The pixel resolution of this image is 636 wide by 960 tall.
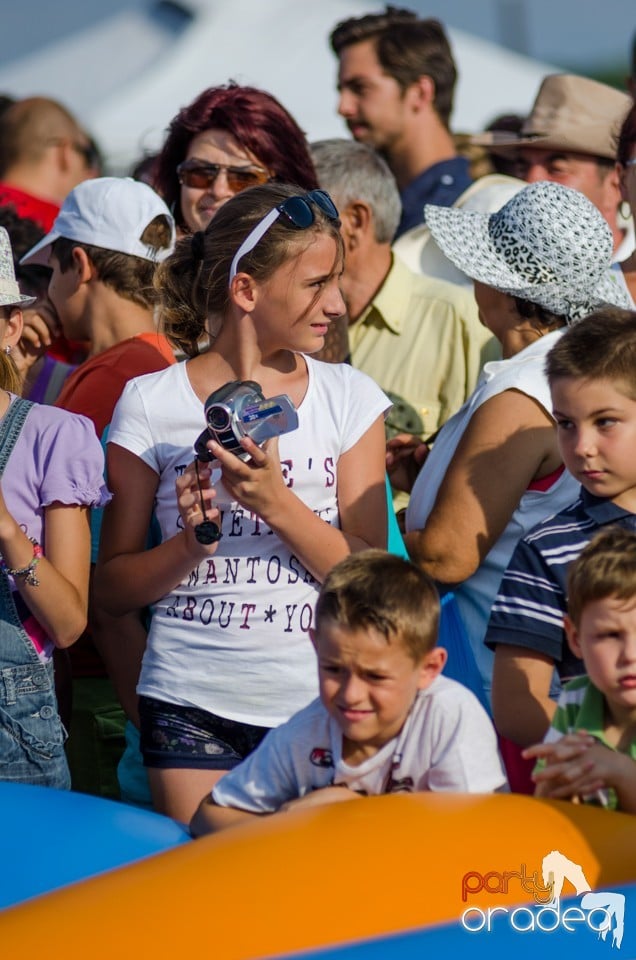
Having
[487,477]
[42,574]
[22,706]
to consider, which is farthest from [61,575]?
[487,477]

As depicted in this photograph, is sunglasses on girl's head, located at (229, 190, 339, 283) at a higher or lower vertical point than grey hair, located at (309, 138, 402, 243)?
higher

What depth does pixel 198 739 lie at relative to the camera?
2992 mm

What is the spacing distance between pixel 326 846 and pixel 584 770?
0.45 metres

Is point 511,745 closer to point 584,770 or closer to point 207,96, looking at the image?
point 584,770

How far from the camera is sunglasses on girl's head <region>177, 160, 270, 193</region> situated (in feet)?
13.7

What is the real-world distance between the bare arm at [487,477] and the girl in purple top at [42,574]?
0.80 m

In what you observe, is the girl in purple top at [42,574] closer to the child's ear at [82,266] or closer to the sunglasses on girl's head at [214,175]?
the child's ear at [82,266]

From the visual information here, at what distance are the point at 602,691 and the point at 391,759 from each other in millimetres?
401

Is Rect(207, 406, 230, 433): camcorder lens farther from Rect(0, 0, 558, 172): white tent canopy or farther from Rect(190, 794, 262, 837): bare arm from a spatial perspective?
Rect(0, 0, 558, 172): white tent canopy

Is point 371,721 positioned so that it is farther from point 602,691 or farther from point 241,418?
point 241,418

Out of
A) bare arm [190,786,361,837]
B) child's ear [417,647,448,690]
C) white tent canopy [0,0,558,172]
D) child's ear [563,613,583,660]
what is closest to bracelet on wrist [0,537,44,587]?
bare arm [190,786,361,837]

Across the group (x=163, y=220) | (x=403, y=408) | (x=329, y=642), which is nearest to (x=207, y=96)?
(x=163, y=220)

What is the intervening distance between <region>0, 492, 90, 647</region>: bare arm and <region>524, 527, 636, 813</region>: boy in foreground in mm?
1060
